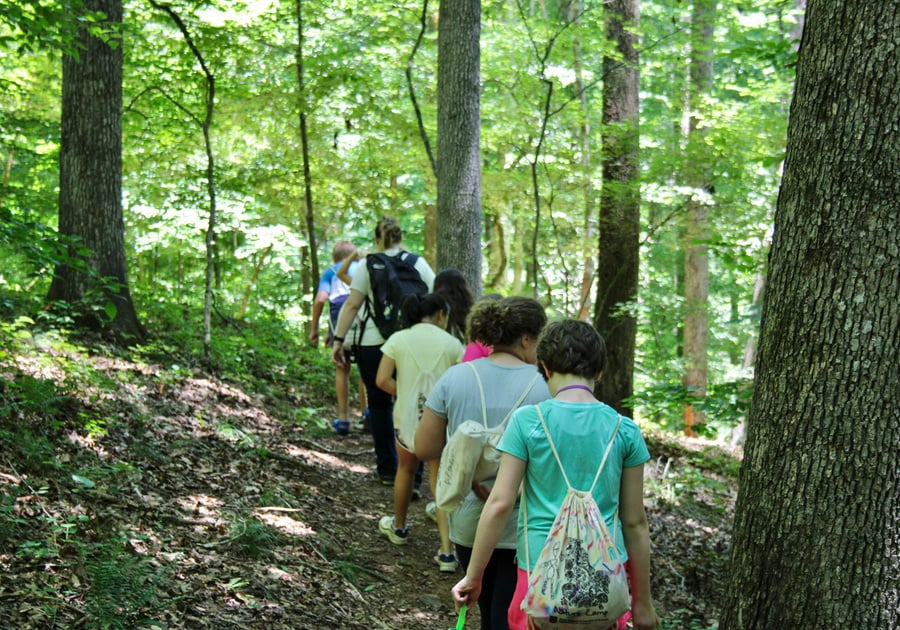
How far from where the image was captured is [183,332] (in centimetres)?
1001

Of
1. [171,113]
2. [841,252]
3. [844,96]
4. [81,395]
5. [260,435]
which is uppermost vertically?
[171,113]

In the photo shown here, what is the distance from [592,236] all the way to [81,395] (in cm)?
1135

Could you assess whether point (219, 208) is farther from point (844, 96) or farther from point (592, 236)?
point (844, 96)

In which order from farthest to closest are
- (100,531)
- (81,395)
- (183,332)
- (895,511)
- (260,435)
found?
(183,332) → (260,435) → (81,395) → (100,531) → (895,511)

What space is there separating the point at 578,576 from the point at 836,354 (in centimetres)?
124

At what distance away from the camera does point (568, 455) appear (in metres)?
2.74

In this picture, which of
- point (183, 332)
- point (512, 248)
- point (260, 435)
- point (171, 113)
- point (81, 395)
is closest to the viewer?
point (81, 395)

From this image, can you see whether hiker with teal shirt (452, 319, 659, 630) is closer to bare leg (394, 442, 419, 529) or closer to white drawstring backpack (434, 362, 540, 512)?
white drawstring backpack (434, 362, 540, 512)

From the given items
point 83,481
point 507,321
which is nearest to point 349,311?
point 83,481

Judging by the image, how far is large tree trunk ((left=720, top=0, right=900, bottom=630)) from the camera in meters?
2.78

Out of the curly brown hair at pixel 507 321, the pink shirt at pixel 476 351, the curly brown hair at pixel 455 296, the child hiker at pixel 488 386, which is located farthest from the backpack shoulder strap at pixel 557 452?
the curly brown hair at pixel 455 296

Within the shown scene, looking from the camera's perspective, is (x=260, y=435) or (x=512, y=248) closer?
(x=260, y=435)

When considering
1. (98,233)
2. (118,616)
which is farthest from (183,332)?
(118,616)

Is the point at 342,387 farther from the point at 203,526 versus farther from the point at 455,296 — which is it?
the point at 203,526
